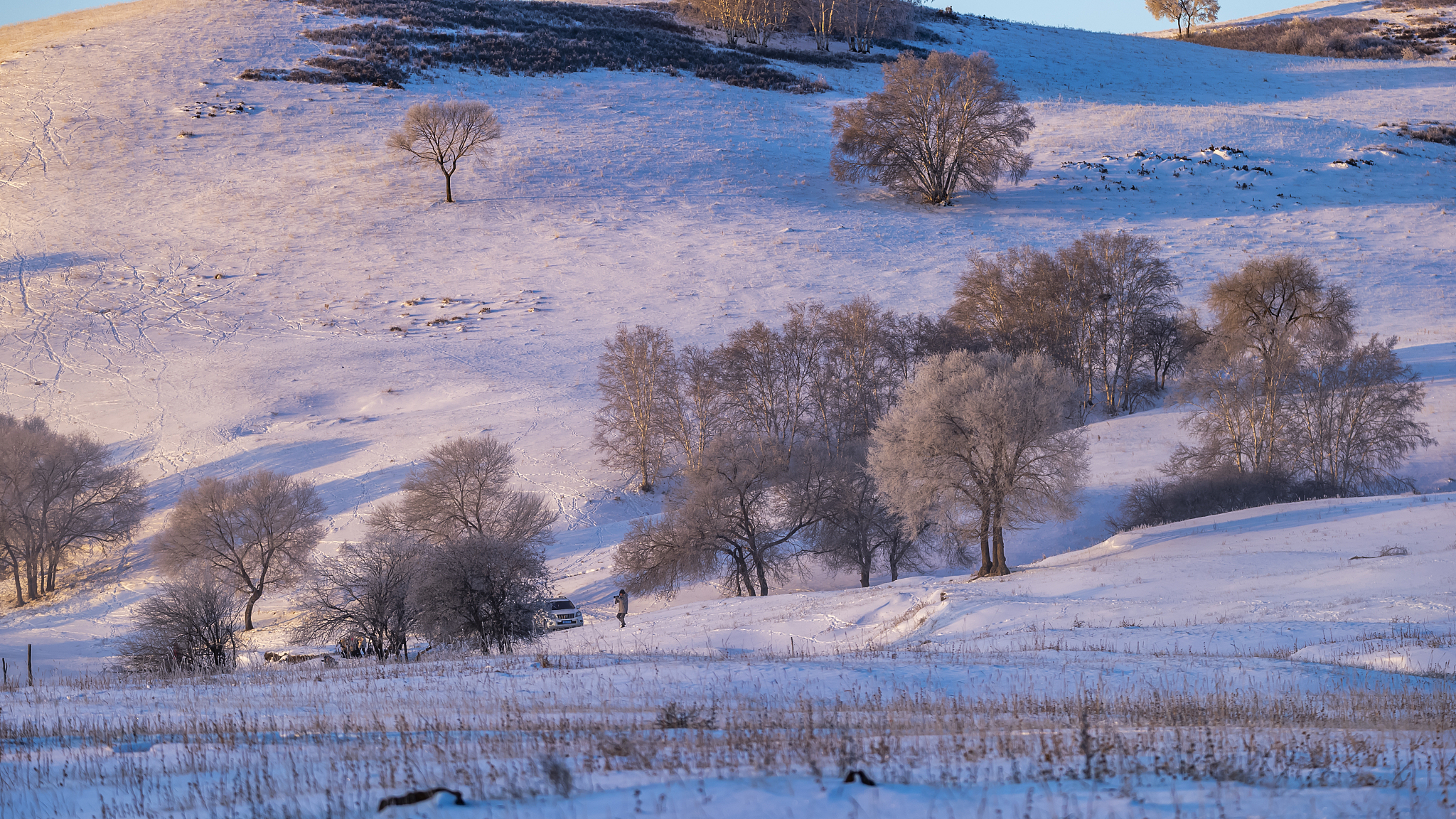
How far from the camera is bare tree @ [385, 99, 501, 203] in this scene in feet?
233

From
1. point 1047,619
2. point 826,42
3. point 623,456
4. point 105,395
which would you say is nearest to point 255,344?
point 105,395

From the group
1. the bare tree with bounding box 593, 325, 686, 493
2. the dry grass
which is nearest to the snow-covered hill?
the bare tree with bounding box 593, 325, 686, 493

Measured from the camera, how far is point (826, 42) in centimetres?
11462

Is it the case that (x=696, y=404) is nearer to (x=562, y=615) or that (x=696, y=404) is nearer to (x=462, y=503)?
(x=462, y=503)

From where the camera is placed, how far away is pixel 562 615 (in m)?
30.5

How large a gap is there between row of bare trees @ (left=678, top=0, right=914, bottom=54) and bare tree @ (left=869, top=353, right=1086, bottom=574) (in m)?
96.3

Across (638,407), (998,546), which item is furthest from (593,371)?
(998,546)

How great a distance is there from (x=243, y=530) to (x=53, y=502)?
1116 cm

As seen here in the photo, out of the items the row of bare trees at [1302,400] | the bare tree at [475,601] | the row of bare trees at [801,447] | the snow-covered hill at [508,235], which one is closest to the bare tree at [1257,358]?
the row of bare trees at [1302,400]

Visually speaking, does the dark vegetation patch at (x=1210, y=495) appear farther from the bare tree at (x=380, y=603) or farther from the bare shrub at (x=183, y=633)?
the bare shrub at (x=183, y=633)

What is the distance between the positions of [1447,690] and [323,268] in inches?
2533

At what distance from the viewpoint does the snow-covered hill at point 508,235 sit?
146 feet

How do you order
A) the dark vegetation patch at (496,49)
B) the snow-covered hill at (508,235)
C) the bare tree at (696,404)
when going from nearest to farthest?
the snow-covered hill at (508,235), the bare tree at (696,404), the dark vegetation patch at (496,49)

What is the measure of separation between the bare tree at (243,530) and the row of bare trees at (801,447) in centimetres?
1419
